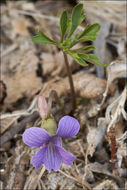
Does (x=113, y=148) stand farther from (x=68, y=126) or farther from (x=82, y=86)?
(x=82, y=86)

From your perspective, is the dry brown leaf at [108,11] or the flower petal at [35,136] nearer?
the flower petal at [35,136]

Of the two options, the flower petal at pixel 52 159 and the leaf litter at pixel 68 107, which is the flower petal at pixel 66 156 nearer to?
the flower petal at pixel 52 159

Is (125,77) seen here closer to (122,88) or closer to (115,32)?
(122,88)

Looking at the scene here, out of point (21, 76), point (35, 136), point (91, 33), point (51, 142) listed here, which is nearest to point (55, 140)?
point (51, 142)

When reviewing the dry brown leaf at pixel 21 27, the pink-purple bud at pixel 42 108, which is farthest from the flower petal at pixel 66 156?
the dry brown leaf at pixel 21 27

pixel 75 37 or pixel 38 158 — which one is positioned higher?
pixel 75 37

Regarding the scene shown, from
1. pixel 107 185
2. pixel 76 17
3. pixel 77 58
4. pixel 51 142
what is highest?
pixel 76 17
